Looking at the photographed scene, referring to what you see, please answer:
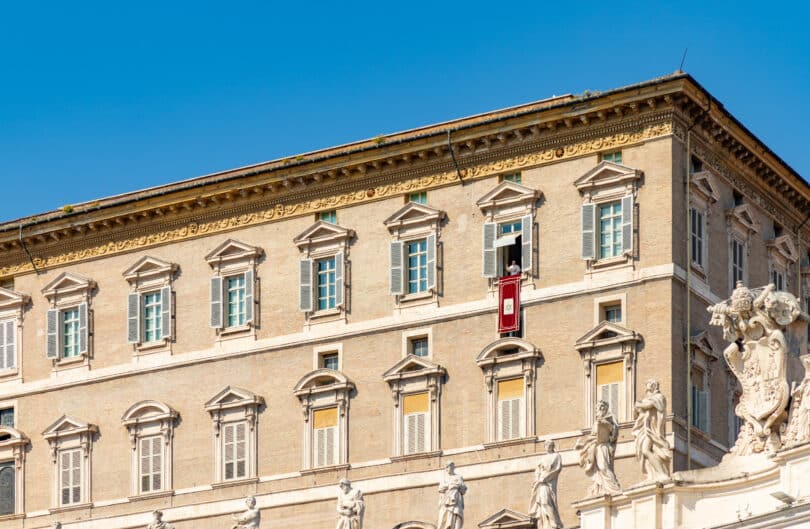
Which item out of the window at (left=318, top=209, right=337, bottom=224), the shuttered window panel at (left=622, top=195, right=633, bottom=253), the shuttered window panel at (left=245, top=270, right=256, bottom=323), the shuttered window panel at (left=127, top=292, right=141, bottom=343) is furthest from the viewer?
the shuttered window panel at (left=127, top=292, right=141, bottom=343)

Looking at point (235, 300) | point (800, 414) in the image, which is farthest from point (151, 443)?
point (800, 414)

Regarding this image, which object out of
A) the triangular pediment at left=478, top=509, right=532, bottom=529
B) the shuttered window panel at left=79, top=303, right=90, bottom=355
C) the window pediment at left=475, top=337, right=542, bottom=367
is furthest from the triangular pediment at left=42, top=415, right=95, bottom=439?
the triangular pediment at left=478, top=509, right=532, bottom=529

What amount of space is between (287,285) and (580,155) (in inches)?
381

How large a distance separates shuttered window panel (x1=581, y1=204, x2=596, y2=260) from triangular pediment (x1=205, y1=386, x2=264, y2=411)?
1075 centimetres

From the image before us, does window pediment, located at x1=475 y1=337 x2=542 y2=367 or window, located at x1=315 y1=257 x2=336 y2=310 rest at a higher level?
window, located at x1=315 y1=257 x2=336 y2=310

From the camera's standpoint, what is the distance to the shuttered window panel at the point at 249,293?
79688 mm

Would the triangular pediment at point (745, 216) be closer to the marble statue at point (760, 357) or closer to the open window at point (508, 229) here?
the open window at point (508, 229)

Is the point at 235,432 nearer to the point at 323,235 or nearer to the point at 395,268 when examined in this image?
the point at 323,235

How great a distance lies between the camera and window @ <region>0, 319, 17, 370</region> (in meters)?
84.9

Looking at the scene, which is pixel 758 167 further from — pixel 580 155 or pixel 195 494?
pixel 195 494

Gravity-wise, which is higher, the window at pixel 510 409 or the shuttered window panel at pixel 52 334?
the shuttered window panel at pixel 52 334

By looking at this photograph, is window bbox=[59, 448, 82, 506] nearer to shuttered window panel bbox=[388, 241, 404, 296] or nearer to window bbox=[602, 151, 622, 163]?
shuttered window panel bbox=[388, 241, 404, 296]

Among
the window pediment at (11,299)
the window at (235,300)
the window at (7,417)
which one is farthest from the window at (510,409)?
the window pediment at (11,299)

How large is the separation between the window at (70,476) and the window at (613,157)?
18.5 metres
